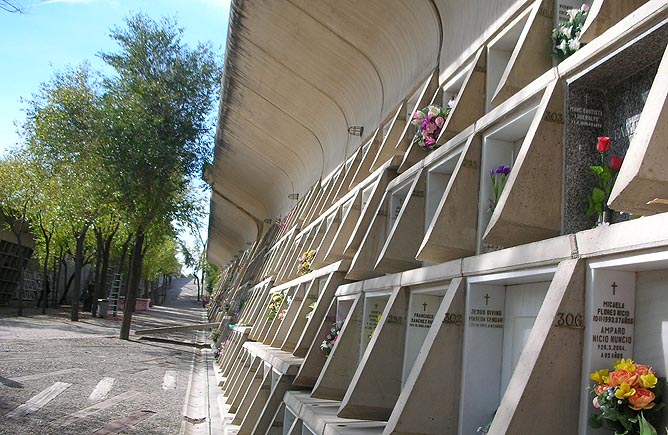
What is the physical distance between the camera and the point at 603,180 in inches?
150

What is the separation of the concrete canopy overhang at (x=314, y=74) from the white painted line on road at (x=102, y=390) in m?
5.59

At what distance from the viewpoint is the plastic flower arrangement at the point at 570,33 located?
4.31 metres

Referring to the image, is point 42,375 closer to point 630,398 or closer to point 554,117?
point 554,117

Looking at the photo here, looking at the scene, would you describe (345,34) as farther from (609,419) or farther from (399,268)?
(609,419)

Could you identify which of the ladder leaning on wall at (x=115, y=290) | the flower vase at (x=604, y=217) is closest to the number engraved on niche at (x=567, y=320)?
the flower vase at (x=604, y=217)

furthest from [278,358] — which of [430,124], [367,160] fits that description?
[430,124]

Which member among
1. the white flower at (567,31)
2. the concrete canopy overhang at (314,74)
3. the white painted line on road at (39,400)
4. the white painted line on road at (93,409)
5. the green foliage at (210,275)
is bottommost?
the white painted line on road at (93,409)

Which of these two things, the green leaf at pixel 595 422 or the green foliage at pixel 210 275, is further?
the green foliage at pixel 210 275

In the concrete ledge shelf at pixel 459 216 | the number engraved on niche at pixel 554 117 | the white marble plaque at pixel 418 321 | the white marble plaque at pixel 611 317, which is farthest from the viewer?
the white marble plaque at pixel 418 321

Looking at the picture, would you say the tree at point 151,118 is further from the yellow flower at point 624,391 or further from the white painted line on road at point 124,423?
the yellow flower at point 624,391

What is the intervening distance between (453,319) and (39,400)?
7987mm

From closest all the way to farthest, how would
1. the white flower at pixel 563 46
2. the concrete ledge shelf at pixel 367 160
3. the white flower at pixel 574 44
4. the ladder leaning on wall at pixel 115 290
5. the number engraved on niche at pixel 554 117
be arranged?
the number engraved on niche at pixel 554 117 → the white flower at pixel 574 44 → the white flower at pixel 563 46 → the concrete ledge shelf at pixel 367 160 → the ladder leaning on wall at pixel 115 290

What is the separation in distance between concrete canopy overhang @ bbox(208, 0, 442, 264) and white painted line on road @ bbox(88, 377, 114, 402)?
5.59m

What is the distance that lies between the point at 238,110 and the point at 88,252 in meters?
29.7
